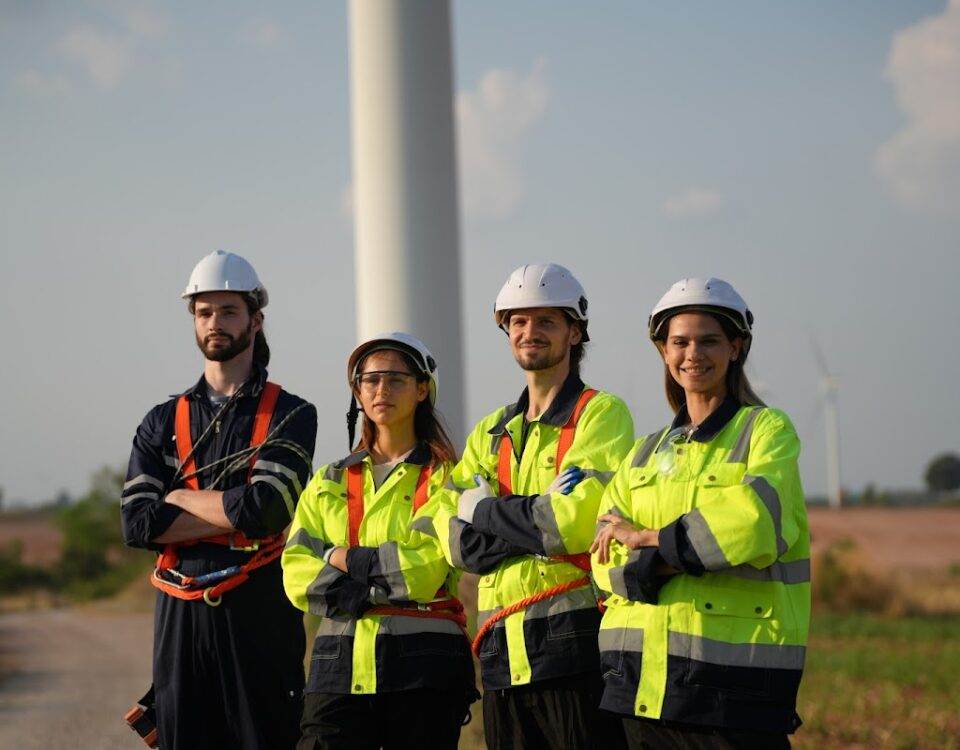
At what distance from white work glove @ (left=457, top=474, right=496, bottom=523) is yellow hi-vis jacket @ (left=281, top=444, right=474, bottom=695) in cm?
26

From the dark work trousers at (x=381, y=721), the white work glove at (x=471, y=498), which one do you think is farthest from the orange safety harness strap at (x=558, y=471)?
the dark work trousers at (x=381, y=721)

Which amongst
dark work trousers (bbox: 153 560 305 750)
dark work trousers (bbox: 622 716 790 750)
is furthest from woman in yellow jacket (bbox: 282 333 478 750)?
dark work trousers (bbox: 622 716 790 750)

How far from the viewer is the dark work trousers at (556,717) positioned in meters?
6.31

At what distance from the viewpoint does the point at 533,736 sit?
21.1ft

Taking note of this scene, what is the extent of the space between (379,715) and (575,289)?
7.82 ft

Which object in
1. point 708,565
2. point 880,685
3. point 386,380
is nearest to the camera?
point 708,565

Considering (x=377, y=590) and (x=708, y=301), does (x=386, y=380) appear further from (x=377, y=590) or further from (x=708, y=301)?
(x=708, y=301)

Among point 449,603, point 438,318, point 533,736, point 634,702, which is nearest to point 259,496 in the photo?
point 449,603

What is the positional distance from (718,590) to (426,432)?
2.06 meters

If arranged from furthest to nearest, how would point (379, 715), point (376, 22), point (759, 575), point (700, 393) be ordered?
1. point (376, 22)
2. point (379, 715)
3. point (700, 393)
4. point (759, 575)

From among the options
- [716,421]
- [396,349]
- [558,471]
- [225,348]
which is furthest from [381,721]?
[225,348]

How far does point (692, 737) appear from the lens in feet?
18.9

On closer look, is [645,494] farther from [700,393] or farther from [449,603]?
[449,603]

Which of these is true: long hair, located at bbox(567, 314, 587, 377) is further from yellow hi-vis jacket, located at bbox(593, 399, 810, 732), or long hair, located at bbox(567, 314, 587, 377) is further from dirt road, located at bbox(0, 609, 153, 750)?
dirt road, located at bbox(0, 609, 153, 750)
